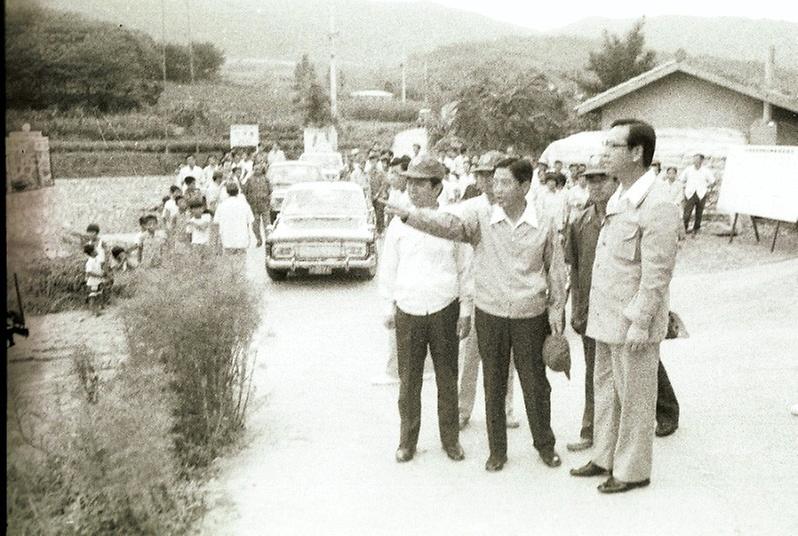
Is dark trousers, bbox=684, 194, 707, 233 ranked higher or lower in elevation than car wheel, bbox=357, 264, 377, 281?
higher

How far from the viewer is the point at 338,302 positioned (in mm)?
12969

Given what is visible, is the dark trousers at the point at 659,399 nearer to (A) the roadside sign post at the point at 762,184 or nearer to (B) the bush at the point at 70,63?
(B) the bush at the point at 70,63

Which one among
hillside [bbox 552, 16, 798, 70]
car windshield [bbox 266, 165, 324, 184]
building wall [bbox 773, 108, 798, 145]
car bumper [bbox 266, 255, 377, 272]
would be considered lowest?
car bumper [bbox 266, 255, 377, 272]

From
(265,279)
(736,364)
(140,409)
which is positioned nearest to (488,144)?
(265,279)

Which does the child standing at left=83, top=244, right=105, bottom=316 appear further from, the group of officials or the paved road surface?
the group of officials

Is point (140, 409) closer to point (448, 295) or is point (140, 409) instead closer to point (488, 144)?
point (448, 295)

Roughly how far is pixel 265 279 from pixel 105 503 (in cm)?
1082

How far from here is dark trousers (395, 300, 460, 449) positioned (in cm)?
591

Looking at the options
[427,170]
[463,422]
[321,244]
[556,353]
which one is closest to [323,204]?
[321,244]

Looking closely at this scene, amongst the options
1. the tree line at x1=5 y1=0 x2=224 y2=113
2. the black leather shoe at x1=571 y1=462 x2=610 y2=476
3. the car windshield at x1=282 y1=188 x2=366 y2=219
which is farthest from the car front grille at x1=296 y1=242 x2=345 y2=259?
the black leather shoe at x1=571 y1=462 x2=610 y2=476

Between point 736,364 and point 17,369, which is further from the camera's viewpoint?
point 736,364

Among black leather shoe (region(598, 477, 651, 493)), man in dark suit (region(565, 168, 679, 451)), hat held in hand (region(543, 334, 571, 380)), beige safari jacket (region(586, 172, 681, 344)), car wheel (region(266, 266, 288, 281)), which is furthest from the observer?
car wheel (region(266, 266, 288, 281))

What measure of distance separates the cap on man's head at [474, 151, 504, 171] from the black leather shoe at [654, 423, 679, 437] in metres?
2.03

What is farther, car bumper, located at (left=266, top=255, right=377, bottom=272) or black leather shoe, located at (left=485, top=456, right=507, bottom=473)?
car bumper, located at (left=266, top=255, right=377, bottom=272)
